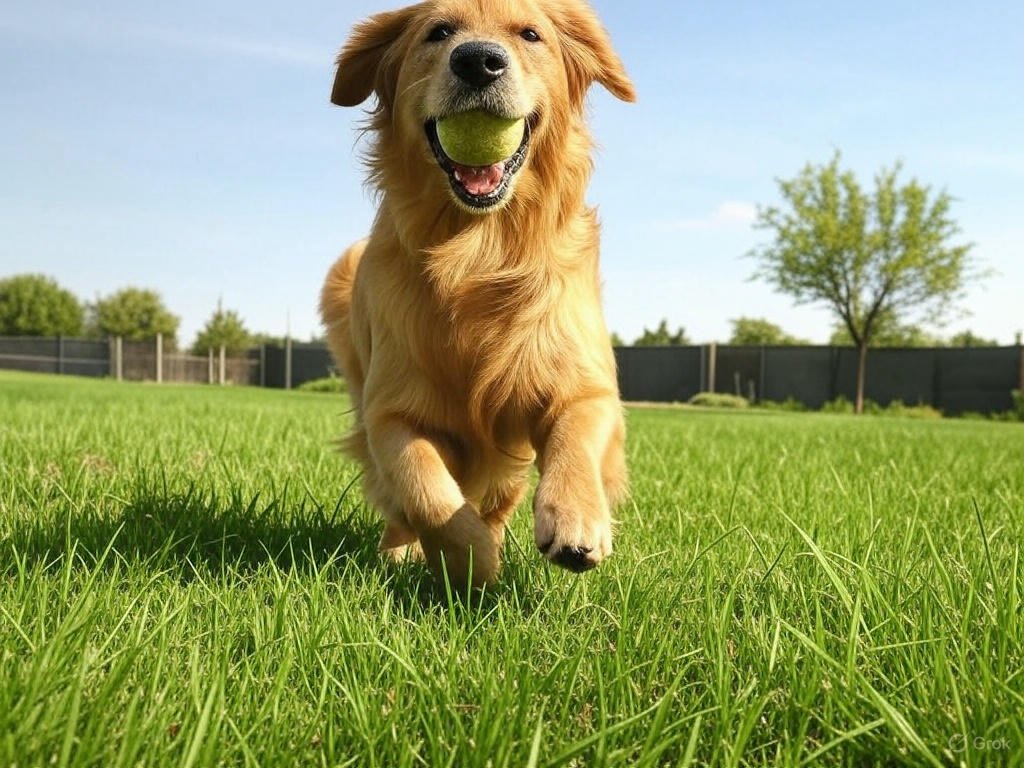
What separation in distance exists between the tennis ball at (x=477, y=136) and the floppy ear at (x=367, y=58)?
533 mm

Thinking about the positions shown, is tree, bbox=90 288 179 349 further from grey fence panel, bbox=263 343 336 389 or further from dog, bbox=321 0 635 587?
dog, bbox=321 0 635 587

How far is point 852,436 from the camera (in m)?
9.41

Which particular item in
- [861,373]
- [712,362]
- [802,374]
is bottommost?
[802,374]

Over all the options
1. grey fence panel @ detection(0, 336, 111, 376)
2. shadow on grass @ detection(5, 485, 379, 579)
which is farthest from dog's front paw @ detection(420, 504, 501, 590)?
grey fence panel @ detection(0, 336, 111, 376)

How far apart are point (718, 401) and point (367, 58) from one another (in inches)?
1039

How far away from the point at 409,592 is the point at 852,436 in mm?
7731

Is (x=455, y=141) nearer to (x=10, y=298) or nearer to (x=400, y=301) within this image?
(x=400, y=301)

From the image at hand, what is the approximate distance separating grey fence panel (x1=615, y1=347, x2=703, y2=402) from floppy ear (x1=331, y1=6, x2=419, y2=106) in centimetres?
2859

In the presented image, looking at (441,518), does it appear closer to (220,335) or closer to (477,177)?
(477,177)

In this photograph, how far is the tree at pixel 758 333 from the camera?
44531 millimetres

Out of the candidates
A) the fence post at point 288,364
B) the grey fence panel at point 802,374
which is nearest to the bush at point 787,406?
the grey fence panel at point 802,374

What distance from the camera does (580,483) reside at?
Answer: 246cm

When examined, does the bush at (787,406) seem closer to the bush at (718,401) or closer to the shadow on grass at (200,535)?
the bush at (718,401)

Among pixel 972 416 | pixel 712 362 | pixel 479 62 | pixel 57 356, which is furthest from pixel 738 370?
pixel 57 356
